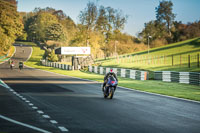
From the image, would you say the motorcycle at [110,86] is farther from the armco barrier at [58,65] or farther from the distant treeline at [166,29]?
the distant treeline at [166,29]

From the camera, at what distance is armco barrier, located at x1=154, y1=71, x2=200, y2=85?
92.0ft

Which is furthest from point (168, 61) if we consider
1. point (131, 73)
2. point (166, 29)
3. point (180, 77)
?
point (166, 29)

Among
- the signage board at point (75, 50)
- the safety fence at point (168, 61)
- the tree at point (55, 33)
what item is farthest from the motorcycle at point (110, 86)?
the tree at point (55, 33)

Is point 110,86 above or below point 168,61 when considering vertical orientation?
below

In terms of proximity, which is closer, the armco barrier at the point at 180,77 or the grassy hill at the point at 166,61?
the armco barrier at the point at 180,77

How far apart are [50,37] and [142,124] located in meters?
131

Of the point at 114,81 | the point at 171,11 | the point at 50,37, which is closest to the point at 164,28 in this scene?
the point at 171,11

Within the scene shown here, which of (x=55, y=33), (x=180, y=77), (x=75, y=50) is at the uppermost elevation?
(x=55, y=33)

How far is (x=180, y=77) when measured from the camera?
3062cm

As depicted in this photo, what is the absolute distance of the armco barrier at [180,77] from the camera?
2803 cm

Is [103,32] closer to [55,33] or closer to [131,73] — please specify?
[55,33]

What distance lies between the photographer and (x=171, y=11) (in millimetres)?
131875

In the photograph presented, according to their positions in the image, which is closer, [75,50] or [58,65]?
[58,65]

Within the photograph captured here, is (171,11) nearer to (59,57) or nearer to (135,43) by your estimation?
(135,43)
